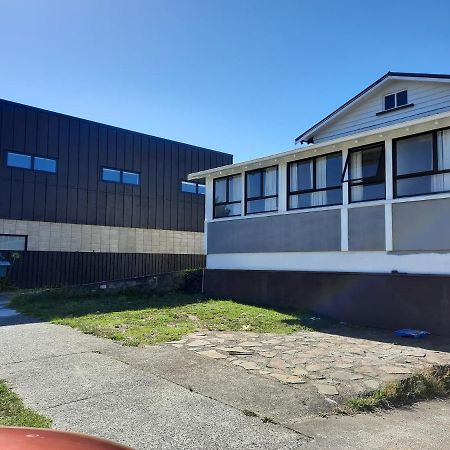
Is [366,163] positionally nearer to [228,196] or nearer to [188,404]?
[228,196]

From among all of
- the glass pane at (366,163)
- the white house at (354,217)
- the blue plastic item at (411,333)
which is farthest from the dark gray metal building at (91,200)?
the blue plastic item at (411,333)

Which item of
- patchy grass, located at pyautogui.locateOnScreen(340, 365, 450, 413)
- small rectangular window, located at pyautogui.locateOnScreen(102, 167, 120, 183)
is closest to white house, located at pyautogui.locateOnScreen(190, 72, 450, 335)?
patchy grass, located at pyautogui.locateOnScreen(340, 365, 450, 413)

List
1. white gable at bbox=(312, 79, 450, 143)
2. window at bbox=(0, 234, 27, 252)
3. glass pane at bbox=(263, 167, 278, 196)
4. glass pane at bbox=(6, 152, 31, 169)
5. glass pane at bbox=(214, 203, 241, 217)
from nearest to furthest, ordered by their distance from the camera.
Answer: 1. white gable at bbox=(312, 79, 450, 143)
2. glass pane at bbox=(263, 167, 278, 196)
3. glass pane at bbox=(214, 203, 241, 217)
4. window at bbox=(0, 234, 27, 252)
5. glass pane at bbox=(6, 152, 31, 169)

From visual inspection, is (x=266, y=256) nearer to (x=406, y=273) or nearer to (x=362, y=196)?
(x=362, y=196)

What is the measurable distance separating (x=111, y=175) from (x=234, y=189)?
33.1 ft

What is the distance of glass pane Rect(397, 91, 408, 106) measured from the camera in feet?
46.0

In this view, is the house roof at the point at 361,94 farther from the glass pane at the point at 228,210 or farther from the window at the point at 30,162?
the window at the point at 30,162

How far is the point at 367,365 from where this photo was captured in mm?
6945

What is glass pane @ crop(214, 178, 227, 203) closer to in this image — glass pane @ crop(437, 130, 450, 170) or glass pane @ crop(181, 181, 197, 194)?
glass pane @ crop(437, 130, 450, 170)

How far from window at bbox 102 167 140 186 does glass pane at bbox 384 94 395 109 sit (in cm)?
1388

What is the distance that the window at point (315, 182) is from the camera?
1256 cm

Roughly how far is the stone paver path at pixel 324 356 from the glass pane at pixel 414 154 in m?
3.99

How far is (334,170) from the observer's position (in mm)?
12664

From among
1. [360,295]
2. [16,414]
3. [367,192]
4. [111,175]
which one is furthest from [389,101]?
[111,175]
